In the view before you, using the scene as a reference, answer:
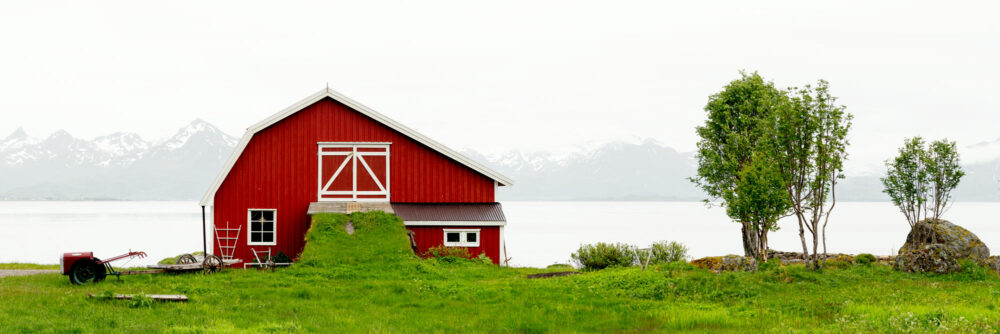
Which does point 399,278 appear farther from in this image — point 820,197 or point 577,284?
point 820,197

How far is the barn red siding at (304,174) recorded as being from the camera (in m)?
30.4

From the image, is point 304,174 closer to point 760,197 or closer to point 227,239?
point 227,239

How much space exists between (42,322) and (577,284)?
12.9 meters

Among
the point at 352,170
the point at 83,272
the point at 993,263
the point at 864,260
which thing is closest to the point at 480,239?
the point at 352,170

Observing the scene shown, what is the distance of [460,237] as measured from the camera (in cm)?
3045

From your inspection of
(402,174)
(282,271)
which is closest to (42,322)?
(282,271)

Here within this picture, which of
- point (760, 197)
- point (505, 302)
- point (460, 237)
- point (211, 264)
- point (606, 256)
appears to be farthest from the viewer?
point (460, 237)

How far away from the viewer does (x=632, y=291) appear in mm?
19391

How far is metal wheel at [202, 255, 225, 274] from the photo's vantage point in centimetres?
2464

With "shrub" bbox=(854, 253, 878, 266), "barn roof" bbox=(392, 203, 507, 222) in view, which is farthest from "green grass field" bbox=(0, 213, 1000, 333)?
"barn roof" bbox=(392, 203, 507, 222)

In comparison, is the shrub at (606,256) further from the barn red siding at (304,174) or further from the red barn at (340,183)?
the barn red siding at (304,174)

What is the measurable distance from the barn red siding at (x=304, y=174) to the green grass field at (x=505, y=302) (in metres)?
5.75

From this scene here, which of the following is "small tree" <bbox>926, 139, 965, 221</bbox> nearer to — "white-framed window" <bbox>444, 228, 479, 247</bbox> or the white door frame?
"white-framed window" <bbox>444, 228, 479, 247</bbox>

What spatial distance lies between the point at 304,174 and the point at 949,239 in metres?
25.0
